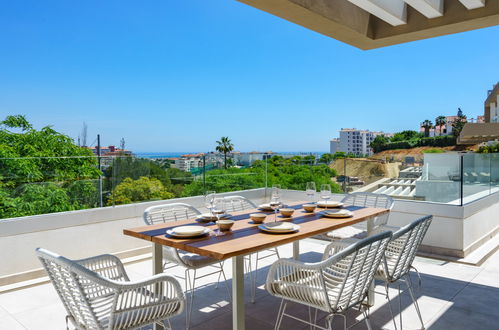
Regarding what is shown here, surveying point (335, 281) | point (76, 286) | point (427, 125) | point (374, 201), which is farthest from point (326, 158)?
point (427, 125)

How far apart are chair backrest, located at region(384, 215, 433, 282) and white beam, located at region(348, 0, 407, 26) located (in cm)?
173

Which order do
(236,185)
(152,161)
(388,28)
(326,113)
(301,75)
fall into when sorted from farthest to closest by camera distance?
(326,113), (301,75), (236,185), (152,161), (388,28)

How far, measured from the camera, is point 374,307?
3.03 m

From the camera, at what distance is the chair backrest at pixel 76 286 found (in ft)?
5.33

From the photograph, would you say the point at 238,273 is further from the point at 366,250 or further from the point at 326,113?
the point at 326,113

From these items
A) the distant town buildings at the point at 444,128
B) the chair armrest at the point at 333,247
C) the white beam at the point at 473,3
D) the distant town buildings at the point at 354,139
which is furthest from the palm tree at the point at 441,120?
the chair armrest at the point at 333,247

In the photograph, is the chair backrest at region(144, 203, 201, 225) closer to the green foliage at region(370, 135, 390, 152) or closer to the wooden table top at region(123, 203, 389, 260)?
the wooden table top at region(123, 203, 389, 260)

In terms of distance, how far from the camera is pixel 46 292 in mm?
3445

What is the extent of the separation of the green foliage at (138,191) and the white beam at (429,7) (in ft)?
11.8

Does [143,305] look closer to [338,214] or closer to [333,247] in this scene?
[333,247]

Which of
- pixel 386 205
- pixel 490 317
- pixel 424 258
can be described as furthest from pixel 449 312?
pixel 424 258

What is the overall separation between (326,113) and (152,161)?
198 ft

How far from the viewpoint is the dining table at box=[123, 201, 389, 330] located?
2.09 meters

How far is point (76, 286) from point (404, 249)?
6.31ft
